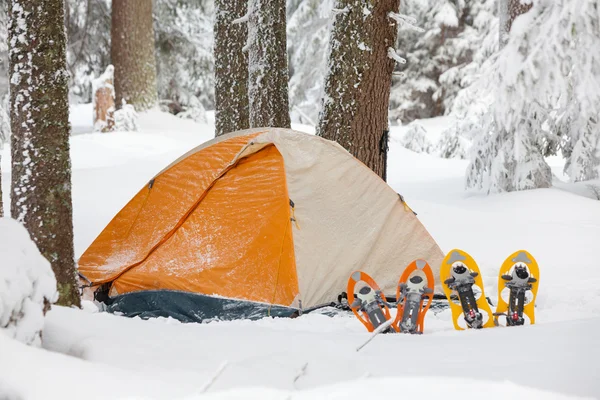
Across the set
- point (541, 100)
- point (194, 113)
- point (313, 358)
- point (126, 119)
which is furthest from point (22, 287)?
point (194, 113)

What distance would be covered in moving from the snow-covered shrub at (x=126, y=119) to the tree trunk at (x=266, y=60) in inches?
261

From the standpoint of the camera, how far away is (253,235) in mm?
5113

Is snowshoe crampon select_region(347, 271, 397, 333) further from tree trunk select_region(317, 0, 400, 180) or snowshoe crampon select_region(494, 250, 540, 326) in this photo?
tree trunk select_region(317, 0, 400, 180)

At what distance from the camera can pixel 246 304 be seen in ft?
16.0

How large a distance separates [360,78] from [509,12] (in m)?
4.35

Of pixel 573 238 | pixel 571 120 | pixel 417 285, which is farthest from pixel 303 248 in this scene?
pixel 571 120

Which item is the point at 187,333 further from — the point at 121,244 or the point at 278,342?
the point at 121,244

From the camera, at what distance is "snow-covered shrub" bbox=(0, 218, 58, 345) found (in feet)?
7.10

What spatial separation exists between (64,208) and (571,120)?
25.1 feet

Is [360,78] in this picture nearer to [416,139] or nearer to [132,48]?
[132,48]

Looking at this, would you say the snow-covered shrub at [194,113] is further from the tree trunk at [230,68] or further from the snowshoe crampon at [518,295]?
the snowshoe crampon at [518,295]

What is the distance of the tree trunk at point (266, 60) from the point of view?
7.04 m

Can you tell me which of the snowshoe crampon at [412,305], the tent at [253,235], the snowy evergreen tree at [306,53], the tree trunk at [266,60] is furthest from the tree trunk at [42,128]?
the snowy evergreen tree at [306,53]

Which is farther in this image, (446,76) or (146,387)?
(446,76)
